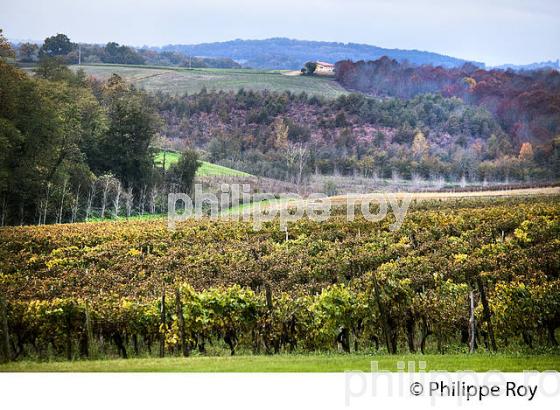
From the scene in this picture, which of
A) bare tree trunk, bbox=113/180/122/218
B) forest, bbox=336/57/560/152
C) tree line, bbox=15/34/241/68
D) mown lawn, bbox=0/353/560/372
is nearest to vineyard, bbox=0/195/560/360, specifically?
bare tree trunk, bbox=113/180/122/218

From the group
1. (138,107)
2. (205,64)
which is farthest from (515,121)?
(138,107)

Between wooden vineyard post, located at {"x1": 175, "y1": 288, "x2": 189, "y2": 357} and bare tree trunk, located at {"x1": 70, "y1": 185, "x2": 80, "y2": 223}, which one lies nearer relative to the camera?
wooden vineyard post, located at {"x1": 175, "y1": 288, "x2": 189, "y2": 357}

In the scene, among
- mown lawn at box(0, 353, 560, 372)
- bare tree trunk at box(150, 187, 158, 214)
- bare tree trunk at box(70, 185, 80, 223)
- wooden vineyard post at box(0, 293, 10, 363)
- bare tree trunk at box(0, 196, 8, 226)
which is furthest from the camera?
bare tree trunk at box(150, 187, 158, 214)

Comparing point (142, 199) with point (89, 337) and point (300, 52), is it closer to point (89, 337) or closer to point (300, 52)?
point (300, 52)

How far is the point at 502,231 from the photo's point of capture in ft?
62.5

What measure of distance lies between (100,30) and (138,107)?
3.70m

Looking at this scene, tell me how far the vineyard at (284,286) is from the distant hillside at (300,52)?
3811 millimetres

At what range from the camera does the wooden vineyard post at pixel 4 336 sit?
493 inches

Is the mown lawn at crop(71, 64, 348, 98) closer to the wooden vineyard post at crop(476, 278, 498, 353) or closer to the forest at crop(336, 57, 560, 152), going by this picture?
the forest at crop(336, 57, 560, 152)

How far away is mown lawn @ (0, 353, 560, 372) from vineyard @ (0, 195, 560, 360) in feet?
2.15

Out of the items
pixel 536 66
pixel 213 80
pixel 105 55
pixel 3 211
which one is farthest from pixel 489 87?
pixel 3 211

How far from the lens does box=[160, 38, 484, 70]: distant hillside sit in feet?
54.5

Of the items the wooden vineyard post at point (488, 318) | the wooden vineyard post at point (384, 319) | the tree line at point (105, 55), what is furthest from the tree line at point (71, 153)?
the wooden vineyard post at point (488, 318)

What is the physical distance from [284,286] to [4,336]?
223 inches
